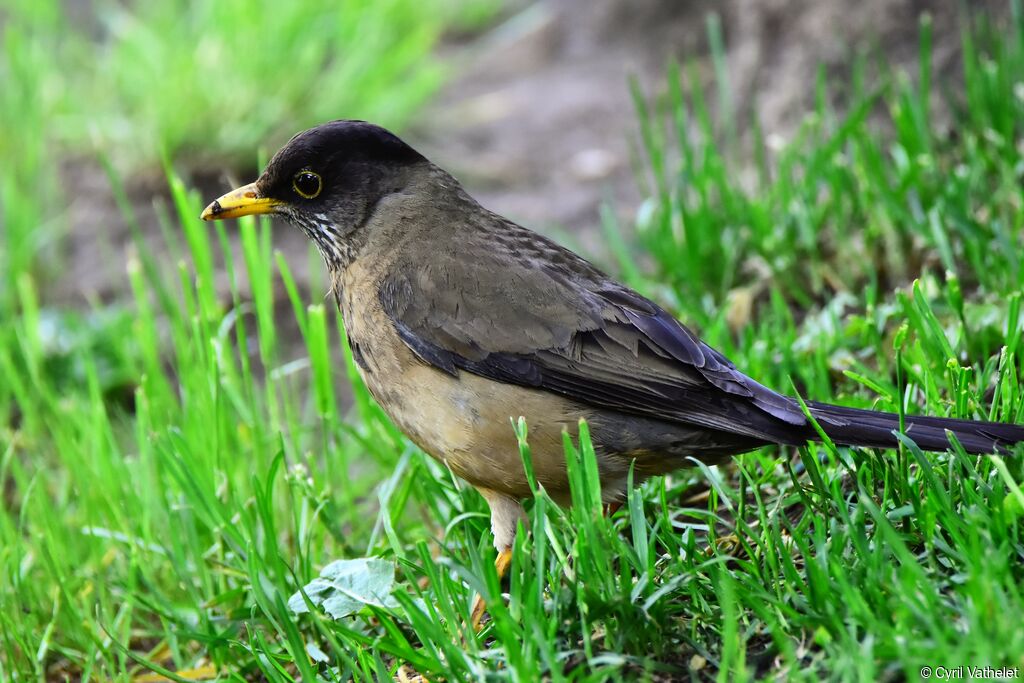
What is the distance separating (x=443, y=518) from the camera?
155 inches

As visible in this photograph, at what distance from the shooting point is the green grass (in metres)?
2.71

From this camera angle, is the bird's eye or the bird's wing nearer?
the bird's wing

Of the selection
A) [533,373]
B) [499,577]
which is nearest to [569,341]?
[533,373]

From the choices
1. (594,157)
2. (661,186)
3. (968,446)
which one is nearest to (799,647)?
(968,446)

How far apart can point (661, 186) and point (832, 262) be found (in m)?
0.84

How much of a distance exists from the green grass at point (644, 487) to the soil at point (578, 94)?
323mm

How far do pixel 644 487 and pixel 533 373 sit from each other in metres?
0.62

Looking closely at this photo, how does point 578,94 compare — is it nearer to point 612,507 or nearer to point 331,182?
point 331,182

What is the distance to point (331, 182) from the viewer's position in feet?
13.1

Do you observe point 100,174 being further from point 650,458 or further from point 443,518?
point 650,458

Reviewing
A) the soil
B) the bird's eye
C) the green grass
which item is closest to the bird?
the green grass

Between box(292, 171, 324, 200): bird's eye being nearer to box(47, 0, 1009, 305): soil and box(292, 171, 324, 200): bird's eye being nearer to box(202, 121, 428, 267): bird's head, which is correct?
box(202, 121, 428, 267): bird's head

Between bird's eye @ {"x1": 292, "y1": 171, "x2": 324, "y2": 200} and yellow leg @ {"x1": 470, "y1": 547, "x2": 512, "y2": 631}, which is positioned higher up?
bird's eye @ {"x1": 292, "y1": 171, "x2": 324, "y2": 200}

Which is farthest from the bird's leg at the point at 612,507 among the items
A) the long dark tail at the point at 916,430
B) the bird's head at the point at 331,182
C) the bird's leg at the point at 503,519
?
the bird's head at the point at 331,182
